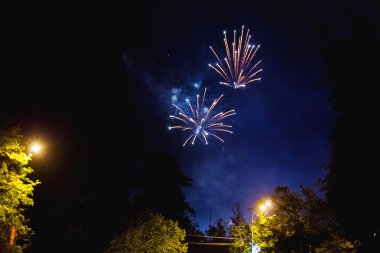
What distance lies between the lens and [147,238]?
3180cm

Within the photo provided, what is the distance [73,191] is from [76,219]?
331cm

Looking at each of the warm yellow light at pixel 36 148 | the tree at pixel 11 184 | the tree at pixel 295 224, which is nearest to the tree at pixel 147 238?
the tree at pixel 295 224

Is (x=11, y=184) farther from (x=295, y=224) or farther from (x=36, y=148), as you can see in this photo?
(x=295, y=224)

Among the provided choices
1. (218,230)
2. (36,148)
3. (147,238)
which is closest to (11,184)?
(36,148)

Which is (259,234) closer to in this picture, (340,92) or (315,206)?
(315,206)

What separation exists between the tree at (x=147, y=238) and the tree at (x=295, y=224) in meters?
7.86

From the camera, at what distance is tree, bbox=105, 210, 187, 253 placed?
31.2 m

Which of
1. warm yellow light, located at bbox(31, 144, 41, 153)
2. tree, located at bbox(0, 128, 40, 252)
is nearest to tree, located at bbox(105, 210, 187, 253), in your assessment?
tree, located at bbox(0, 128, 40, 252)

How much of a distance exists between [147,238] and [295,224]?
1218 centimetres

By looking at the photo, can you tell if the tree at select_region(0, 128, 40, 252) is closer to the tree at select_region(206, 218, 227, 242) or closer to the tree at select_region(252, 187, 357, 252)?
the tree at select_region(252, 187, 357, 252)

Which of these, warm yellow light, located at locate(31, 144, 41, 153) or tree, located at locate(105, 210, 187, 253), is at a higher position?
warm yellow light, located at locate(31, 144, 41, 153)

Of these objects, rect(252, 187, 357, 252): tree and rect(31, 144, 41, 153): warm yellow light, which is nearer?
rect(31, 144, 41, 153): warm yellow light

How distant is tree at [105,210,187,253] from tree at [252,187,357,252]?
7856 mm

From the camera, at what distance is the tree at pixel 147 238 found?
3120 centimetres
